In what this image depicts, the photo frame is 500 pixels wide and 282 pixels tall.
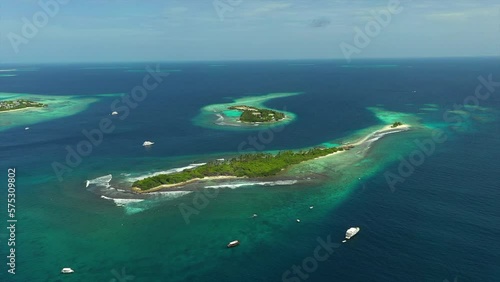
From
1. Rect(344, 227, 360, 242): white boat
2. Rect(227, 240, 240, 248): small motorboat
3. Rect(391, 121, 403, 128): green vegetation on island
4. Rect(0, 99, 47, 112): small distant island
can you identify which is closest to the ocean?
Rect(344, 227, 360, 242): white boat

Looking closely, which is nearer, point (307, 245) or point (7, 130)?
point (307, 245)

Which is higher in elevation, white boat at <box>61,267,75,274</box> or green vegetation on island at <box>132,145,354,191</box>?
green vegetation on island at <box>132,145,354,191</box>

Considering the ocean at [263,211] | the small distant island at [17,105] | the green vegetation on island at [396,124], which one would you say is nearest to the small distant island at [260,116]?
the ocean at [263,211]

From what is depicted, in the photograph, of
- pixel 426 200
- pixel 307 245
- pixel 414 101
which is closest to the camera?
pixel 307 245

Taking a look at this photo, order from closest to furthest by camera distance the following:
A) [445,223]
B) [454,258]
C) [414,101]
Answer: [454,258]
[445,223]
[414,101]

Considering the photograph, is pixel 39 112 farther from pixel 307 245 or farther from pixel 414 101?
pixel 414 101

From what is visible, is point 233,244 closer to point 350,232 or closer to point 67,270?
point 350,232

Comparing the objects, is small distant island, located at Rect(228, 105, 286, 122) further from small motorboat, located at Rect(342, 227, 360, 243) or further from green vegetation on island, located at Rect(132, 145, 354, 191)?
small motorboat, located at Rect(342, 227, 360, 243)

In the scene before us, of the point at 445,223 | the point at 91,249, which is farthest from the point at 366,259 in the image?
the point at 91,249
